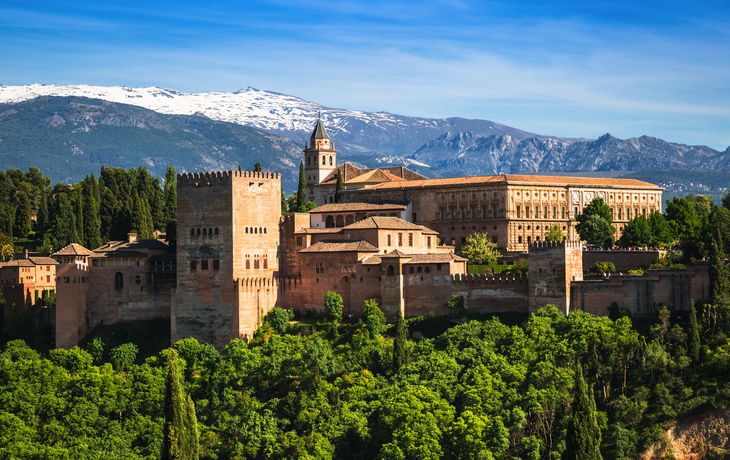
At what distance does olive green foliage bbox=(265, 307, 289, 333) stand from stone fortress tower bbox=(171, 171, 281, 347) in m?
0.81

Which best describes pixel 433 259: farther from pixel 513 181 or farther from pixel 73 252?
pixel 513 181

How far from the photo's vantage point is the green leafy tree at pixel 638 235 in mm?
90812

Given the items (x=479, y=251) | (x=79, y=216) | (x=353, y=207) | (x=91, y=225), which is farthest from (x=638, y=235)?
(x=79, y=216)

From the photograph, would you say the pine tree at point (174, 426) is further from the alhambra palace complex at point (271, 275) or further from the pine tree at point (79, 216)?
the pine tree at point (79, 216)

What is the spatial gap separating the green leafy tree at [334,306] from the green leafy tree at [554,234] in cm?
3508

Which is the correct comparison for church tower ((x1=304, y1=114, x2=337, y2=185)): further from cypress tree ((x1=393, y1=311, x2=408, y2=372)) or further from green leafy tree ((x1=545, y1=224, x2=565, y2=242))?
cypress tree ((x1=393, y1=311, x2=408, y2=372))

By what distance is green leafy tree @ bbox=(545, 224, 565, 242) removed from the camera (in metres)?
104

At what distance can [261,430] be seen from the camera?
64.2m

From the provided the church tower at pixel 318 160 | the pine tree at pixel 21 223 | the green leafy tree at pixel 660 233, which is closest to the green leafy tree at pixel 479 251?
the green leafy tree at pixel 660 233

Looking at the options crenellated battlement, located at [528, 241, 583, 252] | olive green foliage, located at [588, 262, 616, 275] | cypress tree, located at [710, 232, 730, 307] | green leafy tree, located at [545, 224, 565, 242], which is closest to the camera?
cypress tree, located at [710, 232, 730, 307]

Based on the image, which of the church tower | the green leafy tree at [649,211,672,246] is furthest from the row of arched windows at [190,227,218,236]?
the church tower

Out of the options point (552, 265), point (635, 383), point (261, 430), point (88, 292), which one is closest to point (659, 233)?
point (552, 265)

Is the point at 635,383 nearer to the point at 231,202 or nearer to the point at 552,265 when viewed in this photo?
the point at 552,265

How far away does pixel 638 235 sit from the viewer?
298 feet
